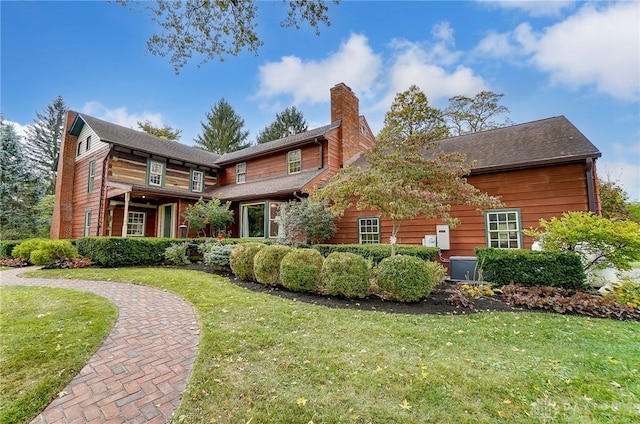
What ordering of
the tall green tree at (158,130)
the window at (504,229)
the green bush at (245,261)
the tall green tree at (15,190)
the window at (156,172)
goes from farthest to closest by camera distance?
the tall green tree at (158,130), the tall green tree at (15,190), the window at (156,172), the window at (504,229), the green bush at (245,261)

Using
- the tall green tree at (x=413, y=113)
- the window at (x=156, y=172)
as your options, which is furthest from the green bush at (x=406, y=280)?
the tall green tree at (x=413, y=113)

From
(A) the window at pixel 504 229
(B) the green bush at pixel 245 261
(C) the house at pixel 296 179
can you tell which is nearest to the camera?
(B) the green bush at pixel 245 261

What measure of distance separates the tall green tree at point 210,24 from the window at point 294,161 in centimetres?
1033

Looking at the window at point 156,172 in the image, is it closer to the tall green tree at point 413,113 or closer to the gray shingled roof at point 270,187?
the gray shingled roof at point 270,187

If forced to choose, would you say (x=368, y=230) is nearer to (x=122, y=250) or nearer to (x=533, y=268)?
(x=533, y=268)

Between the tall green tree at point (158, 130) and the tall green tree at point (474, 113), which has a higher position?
the tall green tree at point (158, 130)

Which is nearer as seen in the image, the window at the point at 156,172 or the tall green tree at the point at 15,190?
the window at the point at 156,172

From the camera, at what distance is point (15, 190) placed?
59.7 feet

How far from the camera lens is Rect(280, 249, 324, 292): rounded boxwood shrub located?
6281mm

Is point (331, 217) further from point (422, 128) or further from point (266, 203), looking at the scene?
point (422, 128)

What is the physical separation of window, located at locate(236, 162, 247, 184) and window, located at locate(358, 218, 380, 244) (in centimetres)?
855

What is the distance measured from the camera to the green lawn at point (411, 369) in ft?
7.63

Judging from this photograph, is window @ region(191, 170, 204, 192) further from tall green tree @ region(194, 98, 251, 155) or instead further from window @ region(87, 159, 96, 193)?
tall green tree @ region(194, 98, 251, 155)

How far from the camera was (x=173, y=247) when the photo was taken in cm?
1054
